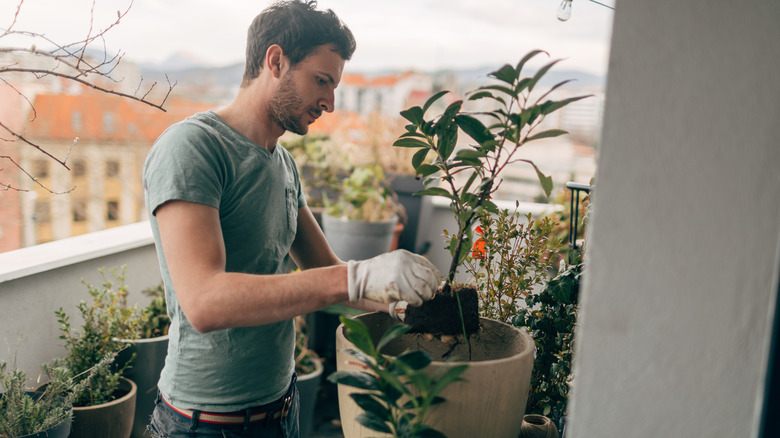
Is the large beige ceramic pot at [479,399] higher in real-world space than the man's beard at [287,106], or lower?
lower

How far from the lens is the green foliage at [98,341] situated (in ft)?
5.99

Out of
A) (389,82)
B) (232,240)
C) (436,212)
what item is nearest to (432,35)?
(389,82)

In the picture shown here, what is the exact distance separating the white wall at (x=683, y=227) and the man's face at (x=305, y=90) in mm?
694

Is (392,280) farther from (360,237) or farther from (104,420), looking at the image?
(360,237)

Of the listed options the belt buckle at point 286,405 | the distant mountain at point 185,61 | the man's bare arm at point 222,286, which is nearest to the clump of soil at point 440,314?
the man's bare arm at point 222,286

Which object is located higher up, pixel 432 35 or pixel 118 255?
pixel 432 35

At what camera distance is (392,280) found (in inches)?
33.3

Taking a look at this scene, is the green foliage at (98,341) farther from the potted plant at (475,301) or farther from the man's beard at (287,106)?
the potted plant at (475,301)

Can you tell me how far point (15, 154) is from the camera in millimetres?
1951

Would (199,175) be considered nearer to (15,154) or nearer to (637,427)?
(637,427)

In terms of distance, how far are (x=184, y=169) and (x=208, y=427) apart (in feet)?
1.77

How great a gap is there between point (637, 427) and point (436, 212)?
2625 mm

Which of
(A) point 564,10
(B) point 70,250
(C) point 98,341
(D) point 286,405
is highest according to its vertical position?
(A) point 564,10

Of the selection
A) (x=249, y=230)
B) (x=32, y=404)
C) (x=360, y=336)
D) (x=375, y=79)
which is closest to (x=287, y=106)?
(x=249, y=230)
